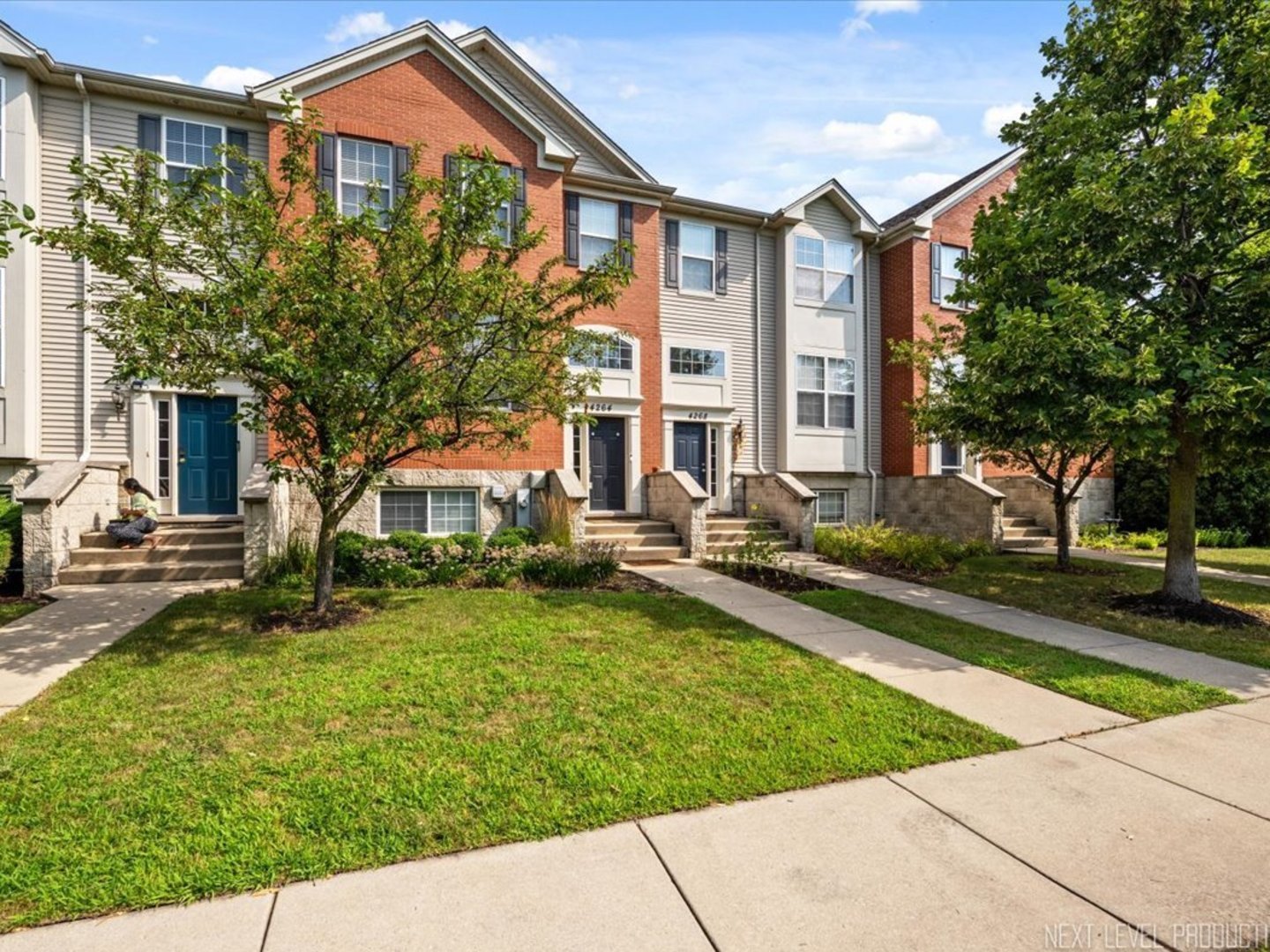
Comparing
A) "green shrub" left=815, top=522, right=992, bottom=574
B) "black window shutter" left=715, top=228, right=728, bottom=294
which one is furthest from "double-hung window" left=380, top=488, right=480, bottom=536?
"black window shutter" left=715, top=228, right=728, bottom=294

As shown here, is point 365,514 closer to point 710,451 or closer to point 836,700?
point 710,451

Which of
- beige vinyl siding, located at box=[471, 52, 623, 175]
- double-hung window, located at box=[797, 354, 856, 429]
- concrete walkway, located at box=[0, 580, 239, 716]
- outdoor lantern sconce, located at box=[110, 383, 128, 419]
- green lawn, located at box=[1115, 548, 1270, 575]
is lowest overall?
green lawn, located at box=[1115, 548, 1270, 575]

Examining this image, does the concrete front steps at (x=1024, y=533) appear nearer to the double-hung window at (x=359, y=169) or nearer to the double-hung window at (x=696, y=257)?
the double-hung window at (x=696, y=257)

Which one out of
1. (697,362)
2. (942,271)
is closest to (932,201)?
(942,271)

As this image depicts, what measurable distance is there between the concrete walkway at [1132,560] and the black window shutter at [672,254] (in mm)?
9436

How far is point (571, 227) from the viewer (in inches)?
532

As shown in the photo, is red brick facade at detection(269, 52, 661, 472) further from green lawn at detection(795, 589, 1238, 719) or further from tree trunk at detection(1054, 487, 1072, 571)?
tree trunk at detection(1054, 487, 1072, 571)

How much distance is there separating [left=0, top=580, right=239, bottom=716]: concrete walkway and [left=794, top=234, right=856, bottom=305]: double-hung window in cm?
1362

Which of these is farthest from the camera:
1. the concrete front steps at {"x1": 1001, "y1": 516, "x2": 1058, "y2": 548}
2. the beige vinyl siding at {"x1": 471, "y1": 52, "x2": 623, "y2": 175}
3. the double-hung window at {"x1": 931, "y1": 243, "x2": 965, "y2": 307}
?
the double-hung window at {"x1": 931, "y1": 243, "x2": 965, "y2": 307}

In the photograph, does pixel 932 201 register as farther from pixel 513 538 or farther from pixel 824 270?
pixel 513 538

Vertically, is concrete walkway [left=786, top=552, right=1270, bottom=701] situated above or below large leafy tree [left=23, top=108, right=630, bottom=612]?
below

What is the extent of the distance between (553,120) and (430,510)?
9.12 m

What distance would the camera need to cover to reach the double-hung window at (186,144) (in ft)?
36.3

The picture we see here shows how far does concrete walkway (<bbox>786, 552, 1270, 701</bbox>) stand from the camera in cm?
556
